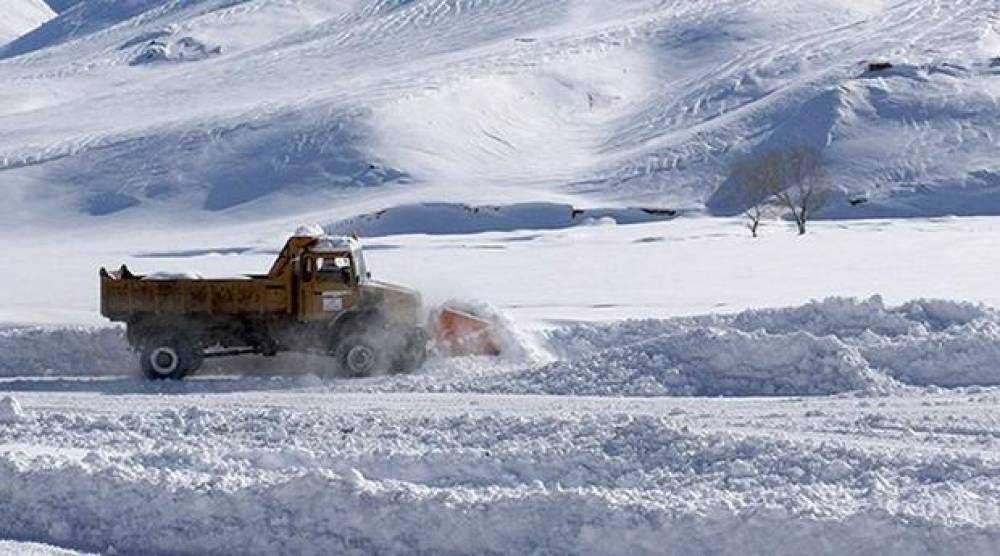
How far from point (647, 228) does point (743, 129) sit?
29982 mm

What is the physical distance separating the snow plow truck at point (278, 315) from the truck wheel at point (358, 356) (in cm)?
1

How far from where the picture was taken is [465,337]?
18.6 metres

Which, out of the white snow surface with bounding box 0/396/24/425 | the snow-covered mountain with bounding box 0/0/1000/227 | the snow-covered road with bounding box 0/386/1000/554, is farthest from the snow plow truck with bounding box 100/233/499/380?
the snow-covered mountain with bounding box 0/0/1000/227

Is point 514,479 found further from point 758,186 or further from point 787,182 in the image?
point 787,182

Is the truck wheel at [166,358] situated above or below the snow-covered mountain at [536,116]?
below

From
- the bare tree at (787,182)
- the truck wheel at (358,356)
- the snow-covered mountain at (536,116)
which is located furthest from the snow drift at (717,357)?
the snow-covered mountain at (536,116)

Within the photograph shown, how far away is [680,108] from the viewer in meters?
98.1

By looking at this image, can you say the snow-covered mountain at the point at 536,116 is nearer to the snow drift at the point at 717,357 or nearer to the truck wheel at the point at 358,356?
the snow drift at the point at 717,357

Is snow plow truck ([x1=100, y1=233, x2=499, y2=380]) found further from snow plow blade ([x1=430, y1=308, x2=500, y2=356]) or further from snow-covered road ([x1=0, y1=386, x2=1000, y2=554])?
snow-covered road ([x1=0, y1=386, x2=1000, y2=554])

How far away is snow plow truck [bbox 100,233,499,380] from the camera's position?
1772cm

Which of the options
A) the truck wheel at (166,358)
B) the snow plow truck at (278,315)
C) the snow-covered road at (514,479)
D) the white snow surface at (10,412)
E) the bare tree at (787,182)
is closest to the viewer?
the snow-covered road at (514,479)

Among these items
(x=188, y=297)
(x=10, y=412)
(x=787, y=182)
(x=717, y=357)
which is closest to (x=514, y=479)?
(x=717, y=357)

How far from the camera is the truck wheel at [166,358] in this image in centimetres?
1753

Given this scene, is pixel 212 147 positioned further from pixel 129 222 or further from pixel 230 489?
pixel 230 489
